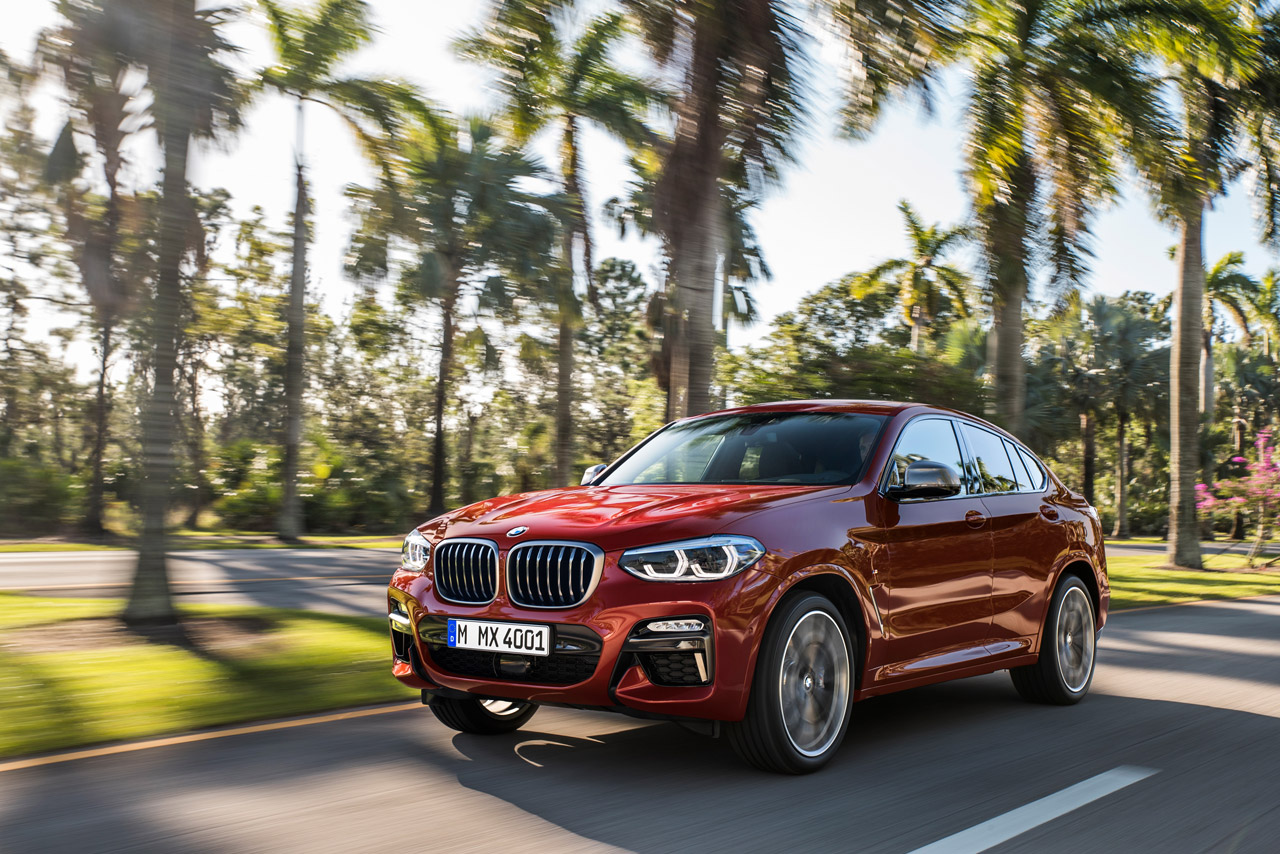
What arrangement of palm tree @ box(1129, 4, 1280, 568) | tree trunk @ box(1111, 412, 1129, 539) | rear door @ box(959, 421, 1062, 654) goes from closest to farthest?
rear door @ box(959, 421, 1062, 654), palm tree @ box(1129, 4, 1280, 568), tree trunk @ box(1111, 412, 1129, 539)

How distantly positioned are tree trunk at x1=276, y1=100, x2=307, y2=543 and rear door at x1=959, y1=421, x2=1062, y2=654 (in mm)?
20705

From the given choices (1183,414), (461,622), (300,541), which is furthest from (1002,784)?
(300,541)

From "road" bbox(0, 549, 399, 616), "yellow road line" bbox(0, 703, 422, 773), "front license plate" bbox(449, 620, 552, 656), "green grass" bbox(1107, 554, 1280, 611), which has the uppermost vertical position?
"front license plate" bbox(449, 620, 552, 656)

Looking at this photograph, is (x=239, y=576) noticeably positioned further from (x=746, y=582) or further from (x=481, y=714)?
(x=746, y=582)

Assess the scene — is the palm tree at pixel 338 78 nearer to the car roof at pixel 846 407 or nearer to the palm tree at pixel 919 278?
the car roof at pixel 846 407

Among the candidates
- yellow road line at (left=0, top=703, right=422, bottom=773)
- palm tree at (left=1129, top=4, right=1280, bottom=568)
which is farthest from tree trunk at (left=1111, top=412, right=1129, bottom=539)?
yellow road line at (left=0, top=703, right=422, bottom=773)

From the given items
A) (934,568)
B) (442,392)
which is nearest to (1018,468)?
(934,568)

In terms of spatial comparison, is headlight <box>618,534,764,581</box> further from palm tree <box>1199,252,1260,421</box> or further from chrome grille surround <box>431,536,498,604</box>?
palm tree <box>1199,252,1260,421</box>

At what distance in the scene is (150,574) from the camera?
9375mm

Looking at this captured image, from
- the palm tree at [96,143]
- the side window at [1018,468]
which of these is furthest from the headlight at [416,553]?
the palm tree at [96,143]

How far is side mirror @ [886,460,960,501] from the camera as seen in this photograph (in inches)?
220

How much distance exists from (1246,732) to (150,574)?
8.06 metres

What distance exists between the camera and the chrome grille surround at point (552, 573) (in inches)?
184

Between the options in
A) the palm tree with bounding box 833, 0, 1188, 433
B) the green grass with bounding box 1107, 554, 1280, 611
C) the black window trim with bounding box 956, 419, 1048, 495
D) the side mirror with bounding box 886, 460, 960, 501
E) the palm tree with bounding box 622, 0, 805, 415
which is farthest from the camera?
the palm tree with bounding box 833, 0, 1188, 433
